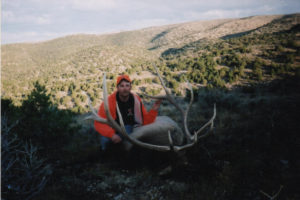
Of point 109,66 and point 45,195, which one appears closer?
point 45,195

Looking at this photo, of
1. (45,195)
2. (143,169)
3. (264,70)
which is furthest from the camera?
(264,70)

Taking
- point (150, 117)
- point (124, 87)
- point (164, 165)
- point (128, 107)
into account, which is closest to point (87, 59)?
point (128, 107)

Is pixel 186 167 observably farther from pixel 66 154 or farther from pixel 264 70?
pixel 264 70

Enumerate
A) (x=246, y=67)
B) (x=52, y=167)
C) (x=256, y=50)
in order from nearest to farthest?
1. (x=52, y=167)
2. (x=246, y=67)
3. (x=256, y=50)

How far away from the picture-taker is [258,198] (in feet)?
7.38

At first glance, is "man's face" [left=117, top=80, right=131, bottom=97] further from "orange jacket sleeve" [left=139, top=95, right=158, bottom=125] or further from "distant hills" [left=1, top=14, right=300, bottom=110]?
"distant hills" [left=1, top=14, right=300, bottom=110]

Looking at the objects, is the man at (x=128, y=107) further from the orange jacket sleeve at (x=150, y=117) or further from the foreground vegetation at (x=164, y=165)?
the foreground vegetation at (x=164, y=165)

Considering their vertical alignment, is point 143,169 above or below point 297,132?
below

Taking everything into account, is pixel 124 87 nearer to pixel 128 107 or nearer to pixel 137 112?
pixel 128 107

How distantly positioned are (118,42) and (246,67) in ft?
245

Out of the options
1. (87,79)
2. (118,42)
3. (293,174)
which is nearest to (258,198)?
(293,174)

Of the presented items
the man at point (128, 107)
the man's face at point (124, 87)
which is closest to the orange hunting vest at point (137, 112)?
the man at point (128, 107)

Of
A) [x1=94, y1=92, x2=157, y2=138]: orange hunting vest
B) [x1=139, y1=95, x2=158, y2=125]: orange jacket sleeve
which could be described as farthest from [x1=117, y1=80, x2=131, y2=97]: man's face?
[x1=139, y1=95, x2=158, y2=125]: orange jacket sleeve

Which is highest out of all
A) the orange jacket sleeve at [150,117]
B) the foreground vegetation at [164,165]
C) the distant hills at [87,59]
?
the distant hills at [87,59]
